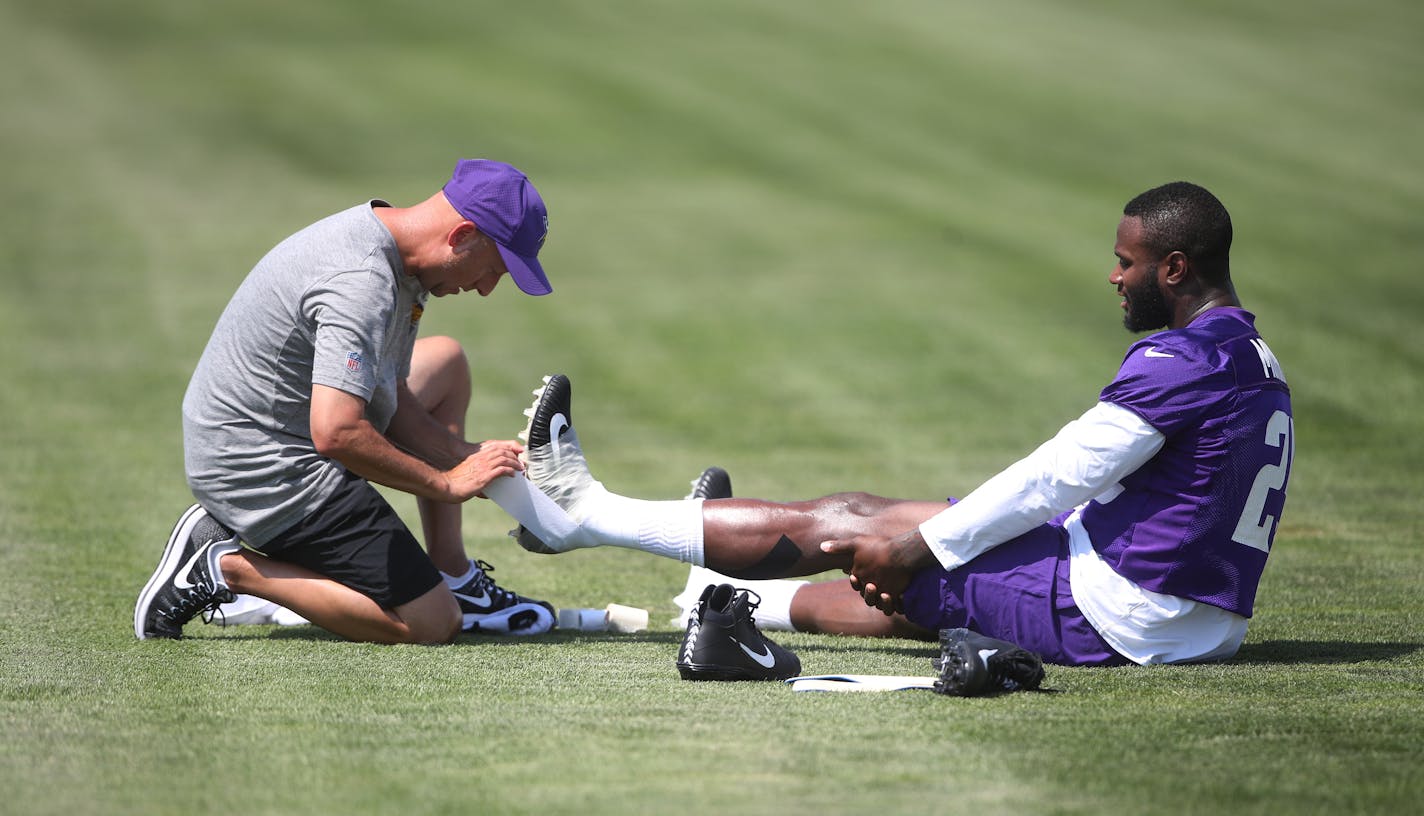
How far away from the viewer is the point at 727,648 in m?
5.41

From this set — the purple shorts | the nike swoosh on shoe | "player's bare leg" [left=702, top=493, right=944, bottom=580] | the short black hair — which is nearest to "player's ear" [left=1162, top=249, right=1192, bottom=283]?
the short black hair

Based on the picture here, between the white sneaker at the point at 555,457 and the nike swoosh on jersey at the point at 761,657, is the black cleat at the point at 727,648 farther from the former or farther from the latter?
the white sneaker at the point at 555,457

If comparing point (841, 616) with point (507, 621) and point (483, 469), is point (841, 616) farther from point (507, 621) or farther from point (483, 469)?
point (483, 469)

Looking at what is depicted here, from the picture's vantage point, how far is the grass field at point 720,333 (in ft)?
14.4

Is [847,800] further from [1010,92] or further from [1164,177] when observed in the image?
[1010,92]

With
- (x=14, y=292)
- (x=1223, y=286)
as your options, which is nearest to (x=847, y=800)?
(x=1223, y=286)

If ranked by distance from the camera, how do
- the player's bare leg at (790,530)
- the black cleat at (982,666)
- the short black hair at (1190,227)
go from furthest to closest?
the player's bare leg at (790,530)
the short black hair at (1190,227)
the black cleat at (982,666)

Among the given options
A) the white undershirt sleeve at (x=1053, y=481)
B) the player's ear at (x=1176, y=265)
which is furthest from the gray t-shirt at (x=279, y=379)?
the player's ear at (x=1176, y=265)

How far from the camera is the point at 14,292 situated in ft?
57.3

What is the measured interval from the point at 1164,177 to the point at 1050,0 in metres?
15.5

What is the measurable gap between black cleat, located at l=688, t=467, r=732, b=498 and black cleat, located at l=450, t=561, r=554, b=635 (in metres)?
0.82

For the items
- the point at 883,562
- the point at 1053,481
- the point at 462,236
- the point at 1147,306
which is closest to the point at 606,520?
the point at 883,562

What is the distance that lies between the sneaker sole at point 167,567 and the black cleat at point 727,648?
7.08 feet

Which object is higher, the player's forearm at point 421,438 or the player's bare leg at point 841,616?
the player's forearm at point 421,438
